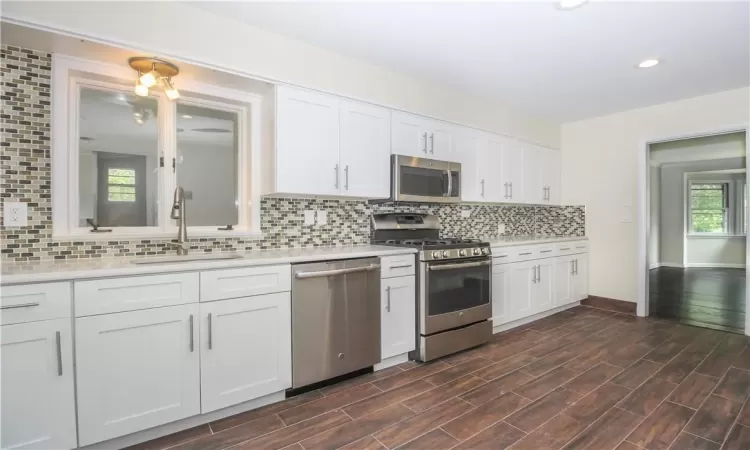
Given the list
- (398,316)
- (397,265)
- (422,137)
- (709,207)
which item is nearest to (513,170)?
(422,137)

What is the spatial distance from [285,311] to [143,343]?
73 centimetres

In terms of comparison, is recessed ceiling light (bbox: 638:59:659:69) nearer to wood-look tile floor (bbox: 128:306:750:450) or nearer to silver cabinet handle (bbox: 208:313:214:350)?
wood-look tile floor (bbox: 128:306:750:450)

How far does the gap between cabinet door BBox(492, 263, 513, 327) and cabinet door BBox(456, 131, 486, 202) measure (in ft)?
2.52

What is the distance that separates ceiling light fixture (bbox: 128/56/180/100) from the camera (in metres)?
2.11

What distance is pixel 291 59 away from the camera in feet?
8.62

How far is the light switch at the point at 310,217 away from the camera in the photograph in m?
2.89

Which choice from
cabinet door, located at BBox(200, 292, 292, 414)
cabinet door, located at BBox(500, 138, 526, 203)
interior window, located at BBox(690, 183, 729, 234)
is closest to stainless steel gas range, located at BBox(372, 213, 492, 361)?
cabinet door, located at BBox(200, 292, 292, 414)

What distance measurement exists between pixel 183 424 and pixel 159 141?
1.75 m

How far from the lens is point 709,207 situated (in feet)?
27.3

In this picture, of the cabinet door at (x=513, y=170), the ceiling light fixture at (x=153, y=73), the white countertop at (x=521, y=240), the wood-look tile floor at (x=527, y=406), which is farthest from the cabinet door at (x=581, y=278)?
the ceiling light fixture at (x=153, y=73)

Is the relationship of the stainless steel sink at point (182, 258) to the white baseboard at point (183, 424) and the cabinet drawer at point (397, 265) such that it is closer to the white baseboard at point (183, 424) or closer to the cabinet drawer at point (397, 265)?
the white baseboard at point (183, 424)

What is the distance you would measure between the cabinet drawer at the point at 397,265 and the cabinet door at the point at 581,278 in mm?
2669

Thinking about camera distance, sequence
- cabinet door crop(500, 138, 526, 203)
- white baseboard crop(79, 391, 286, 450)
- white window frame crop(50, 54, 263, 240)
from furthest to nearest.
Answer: cabinet door crop(500, 138, 526, 203) → white window frame crop(50, 54, 263, 240) → white baseboard crop(79, 391, 286, 450)

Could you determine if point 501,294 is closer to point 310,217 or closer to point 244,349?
point 310,217
